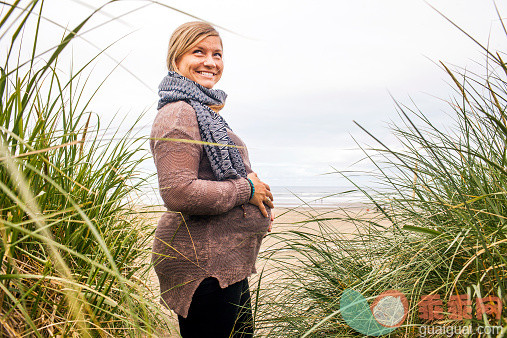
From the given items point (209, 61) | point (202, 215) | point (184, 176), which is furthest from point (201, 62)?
A: point (202, 215)

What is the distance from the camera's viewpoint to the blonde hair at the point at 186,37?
2.07 metres

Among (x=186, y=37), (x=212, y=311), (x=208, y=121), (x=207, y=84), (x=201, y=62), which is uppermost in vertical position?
(x=186, y=37)

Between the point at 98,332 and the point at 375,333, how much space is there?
100 cm

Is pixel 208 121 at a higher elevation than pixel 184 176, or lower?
higher

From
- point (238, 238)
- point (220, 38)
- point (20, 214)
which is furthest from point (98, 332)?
point (220, 38)

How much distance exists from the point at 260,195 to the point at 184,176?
1.46 ft

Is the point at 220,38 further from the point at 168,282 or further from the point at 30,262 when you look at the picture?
the point at 30,262

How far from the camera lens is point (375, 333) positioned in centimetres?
151

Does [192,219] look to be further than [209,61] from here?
No

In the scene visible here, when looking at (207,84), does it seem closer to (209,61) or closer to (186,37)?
(209,61)

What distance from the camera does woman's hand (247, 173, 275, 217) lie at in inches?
77.9

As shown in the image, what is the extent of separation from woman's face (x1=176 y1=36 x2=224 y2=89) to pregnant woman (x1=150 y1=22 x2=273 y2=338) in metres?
0.05

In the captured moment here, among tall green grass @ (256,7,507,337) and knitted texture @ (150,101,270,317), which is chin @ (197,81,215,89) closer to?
knitted texture @ (150,101,270,317)

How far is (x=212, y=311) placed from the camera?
1837mm
